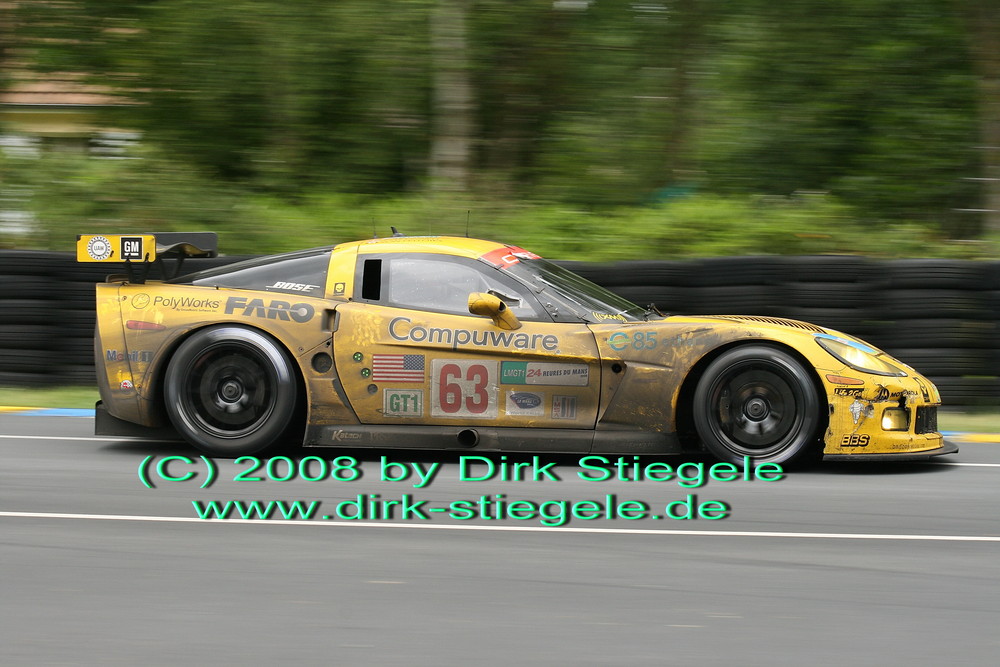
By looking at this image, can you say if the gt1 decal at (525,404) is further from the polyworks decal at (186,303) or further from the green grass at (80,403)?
the green grass at (80,403)

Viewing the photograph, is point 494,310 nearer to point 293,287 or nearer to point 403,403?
point 403,403

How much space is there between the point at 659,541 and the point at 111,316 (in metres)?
3.55

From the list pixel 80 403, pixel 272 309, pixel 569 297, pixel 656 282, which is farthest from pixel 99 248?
pixel 656 282

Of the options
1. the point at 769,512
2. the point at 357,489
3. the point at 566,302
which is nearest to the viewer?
the point at 769,512

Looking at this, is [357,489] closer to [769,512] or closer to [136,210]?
[769,512]

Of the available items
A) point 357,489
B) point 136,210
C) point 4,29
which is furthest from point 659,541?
point 4,29

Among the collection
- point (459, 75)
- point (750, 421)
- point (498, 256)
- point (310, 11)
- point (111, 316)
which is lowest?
point (750, 421)

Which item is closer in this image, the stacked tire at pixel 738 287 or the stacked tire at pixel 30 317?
the stacked tire at pixel 738 287

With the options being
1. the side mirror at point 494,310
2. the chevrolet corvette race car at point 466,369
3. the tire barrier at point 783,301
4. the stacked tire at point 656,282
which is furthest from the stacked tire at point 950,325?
the side mirror at point 494,310

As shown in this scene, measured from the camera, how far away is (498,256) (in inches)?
249

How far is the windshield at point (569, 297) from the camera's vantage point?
6.07 metres

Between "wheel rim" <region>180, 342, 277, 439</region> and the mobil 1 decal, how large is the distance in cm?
99

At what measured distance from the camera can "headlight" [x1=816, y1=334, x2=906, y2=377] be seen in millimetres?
5812

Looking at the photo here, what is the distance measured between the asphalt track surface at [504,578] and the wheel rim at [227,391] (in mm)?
454
